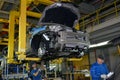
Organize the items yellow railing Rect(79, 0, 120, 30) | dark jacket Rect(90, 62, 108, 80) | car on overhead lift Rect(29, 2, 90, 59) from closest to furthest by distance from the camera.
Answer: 1. car on overhead lift Rect(29, 2, 90, 59)
2. dark jacket Rect(90, 62, 108, 80)
3. yellow railing Rect(79, 0, 120, 30)

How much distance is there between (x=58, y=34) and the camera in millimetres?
4797

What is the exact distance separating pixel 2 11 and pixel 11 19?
763 millimetres

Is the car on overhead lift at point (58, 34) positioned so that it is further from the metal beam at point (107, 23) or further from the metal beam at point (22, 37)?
the metal beam at point (107, 23)

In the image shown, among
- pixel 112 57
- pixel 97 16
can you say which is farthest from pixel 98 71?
pixel 97 16

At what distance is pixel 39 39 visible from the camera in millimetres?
5664

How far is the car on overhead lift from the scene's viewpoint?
4.82m

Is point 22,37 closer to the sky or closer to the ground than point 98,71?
closer to the sky

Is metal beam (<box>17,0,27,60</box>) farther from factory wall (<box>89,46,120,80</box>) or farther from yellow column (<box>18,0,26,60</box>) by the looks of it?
factory wall (<box>89,46,120,80</box>)

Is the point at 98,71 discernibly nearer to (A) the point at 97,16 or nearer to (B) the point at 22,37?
(B) the point at 22,37

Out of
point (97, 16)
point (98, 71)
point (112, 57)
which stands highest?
point (97, 16)

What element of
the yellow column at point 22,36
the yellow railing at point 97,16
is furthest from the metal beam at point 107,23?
the yellow column at point 22,36

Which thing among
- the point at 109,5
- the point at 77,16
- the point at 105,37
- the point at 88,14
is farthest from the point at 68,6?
the point at 88,14

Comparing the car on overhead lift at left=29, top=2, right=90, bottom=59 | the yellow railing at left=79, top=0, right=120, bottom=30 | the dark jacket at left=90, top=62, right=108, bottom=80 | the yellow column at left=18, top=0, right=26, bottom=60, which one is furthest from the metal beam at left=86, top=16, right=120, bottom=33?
the yellow column at left=18, top=0, right=26, bottom=60

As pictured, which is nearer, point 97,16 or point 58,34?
point 58,34
